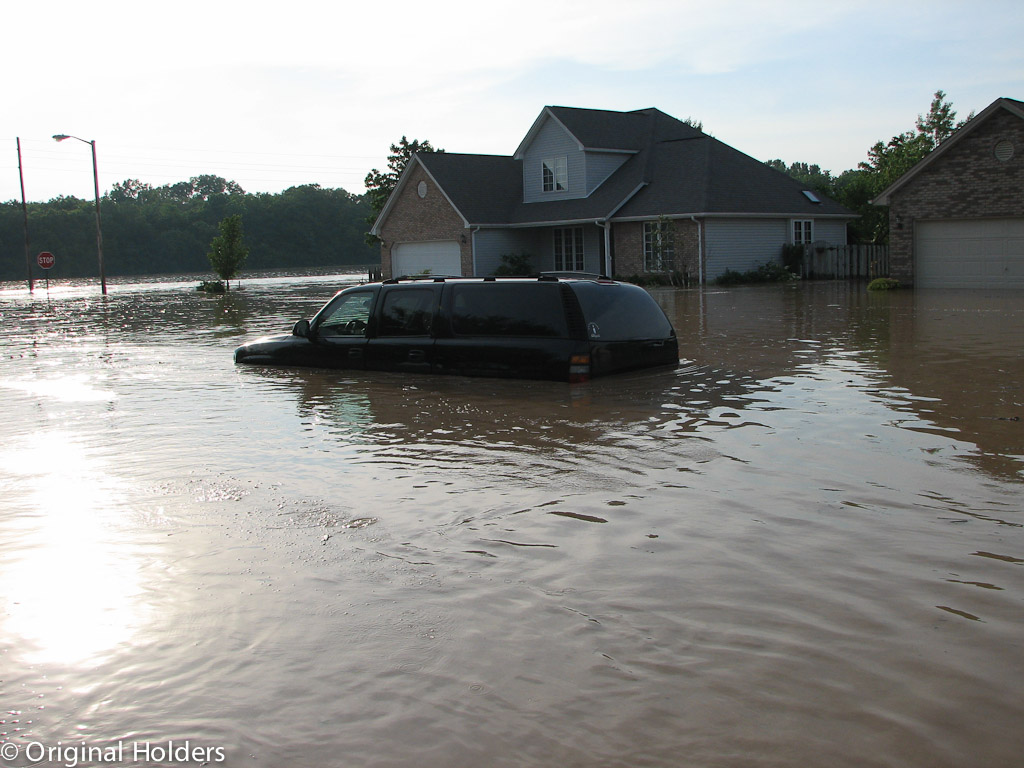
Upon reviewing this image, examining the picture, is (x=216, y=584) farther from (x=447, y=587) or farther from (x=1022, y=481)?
(x=1022, y=481)

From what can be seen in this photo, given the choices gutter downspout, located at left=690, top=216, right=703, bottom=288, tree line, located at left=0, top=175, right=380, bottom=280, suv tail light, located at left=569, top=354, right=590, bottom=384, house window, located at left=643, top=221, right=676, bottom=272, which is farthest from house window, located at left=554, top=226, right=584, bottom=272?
tree line, located at left=0, top=175, right=380, bottom=280

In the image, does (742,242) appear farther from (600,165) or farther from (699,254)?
(600,165)

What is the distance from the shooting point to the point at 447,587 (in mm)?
5238

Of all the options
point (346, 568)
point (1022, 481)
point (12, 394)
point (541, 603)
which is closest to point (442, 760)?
point (541, 603)

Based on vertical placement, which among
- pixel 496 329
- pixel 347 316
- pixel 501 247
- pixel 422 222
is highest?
pixel 422 222

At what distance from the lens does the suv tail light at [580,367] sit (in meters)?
11.5

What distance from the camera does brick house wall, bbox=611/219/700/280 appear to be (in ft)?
124

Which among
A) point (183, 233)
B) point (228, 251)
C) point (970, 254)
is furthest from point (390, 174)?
point (183, 233)

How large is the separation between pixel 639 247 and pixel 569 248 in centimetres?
441

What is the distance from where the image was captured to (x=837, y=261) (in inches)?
1578

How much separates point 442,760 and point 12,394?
11347mm

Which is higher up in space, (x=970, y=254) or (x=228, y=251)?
(x=228, y=251)

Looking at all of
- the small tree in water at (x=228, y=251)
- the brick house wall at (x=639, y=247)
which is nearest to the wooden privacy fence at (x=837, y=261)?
the brick house wall at (x=639, y=247)

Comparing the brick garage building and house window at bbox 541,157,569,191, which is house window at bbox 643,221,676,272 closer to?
house window at bbox 541,157,569,191
